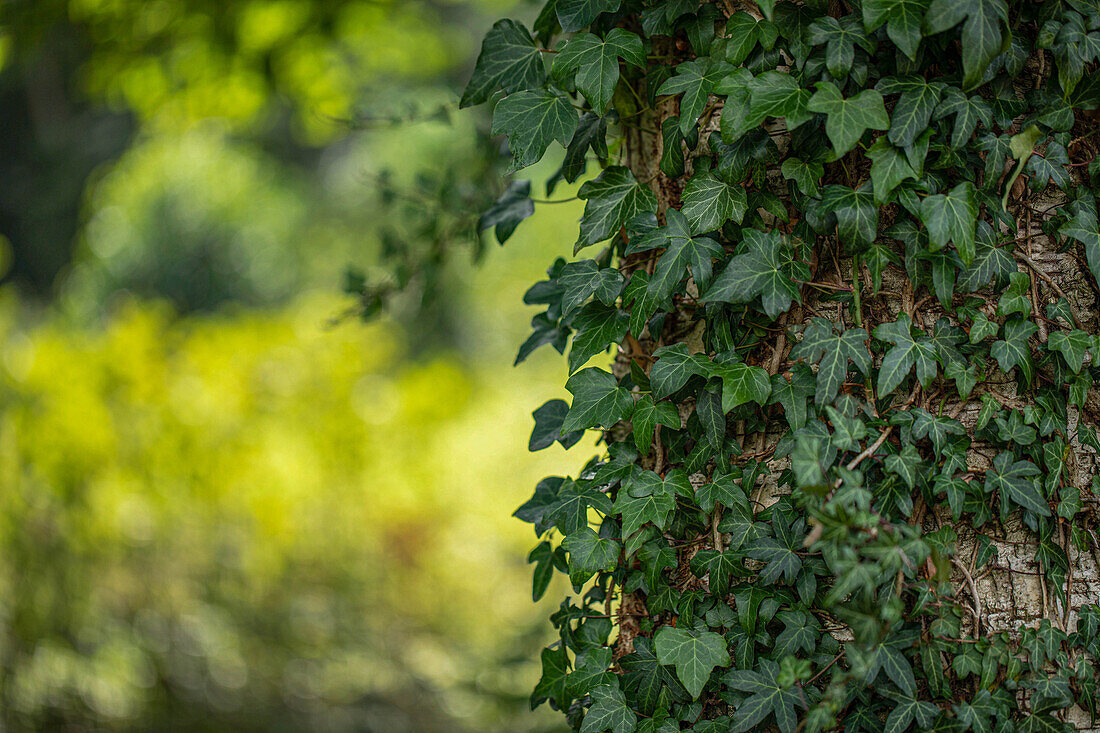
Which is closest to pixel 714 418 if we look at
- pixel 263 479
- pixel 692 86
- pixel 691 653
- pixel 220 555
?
pixel 691 653

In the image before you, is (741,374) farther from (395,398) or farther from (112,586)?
(395,398)

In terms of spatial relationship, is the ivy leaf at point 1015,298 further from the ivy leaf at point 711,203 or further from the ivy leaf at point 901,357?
the ivy leaf at point 711,203

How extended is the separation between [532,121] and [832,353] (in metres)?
0.44

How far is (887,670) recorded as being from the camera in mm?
787

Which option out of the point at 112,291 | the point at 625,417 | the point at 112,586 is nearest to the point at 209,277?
the point at 112,291

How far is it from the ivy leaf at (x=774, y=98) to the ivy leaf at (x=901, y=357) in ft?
0.82

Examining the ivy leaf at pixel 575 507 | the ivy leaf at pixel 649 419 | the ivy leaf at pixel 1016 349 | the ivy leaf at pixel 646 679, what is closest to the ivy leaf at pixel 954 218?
the ivy leaf at pixel 1016 349

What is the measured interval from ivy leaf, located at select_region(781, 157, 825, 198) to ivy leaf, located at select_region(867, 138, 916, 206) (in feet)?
0.19

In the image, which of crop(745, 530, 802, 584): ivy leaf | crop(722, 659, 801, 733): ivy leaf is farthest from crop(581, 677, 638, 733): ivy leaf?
crop(745, 530, 802, 584): ivy leaf

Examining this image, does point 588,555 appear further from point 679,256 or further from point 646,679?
point 679,256

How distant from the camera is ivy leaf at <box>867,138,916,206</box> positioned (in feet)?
2.52

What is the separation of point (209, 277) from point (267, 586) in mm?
5779

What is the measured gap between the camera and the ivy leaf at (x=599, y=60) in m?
0.83

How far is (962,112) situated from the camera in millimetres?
781
